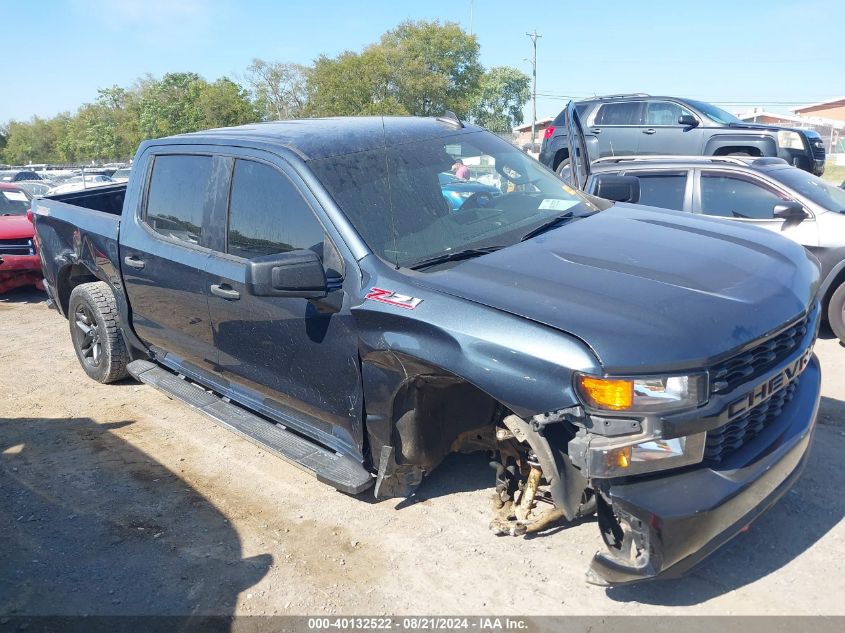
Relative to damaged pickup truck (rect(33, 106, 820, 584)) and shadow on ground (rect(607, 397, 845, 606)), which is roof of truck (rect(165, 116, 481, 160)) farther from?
shadow on ground (rect(607, 397, 845, 606))

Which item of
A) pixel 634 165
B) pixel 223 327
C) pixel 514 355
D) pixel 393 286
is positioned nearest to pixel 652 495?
pixel 514 355

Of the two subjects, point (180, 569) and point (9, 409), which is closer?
point (180, 569)

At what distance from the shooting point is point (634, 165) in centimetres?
745

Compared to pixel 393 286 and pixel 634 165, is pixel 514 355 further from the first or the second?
pixel 634 165

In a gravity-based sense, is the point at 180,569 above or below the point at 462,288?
below

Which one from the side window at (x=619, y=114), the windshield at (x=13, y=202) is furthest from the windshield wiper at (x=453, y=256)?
the side window at (x=619, y=114)

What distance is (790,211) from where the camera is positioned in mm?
6383

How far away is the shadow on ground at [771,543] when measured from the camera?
10.0 feet

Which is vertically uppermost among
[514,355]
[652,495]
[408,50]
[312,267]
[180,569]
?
[408,50]

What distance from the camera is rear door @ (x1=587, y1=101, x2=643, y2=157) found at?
40.5 ft

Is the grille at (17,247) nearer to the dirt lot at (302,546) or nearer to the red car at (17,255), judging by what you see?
the red car at (17,255)

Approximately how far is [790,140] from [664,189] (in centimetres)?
575

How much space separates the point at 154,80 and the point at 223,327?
64355mm

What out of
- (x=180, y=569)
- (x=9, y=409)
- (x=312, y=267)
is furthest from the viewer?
(x=9, y=409)
